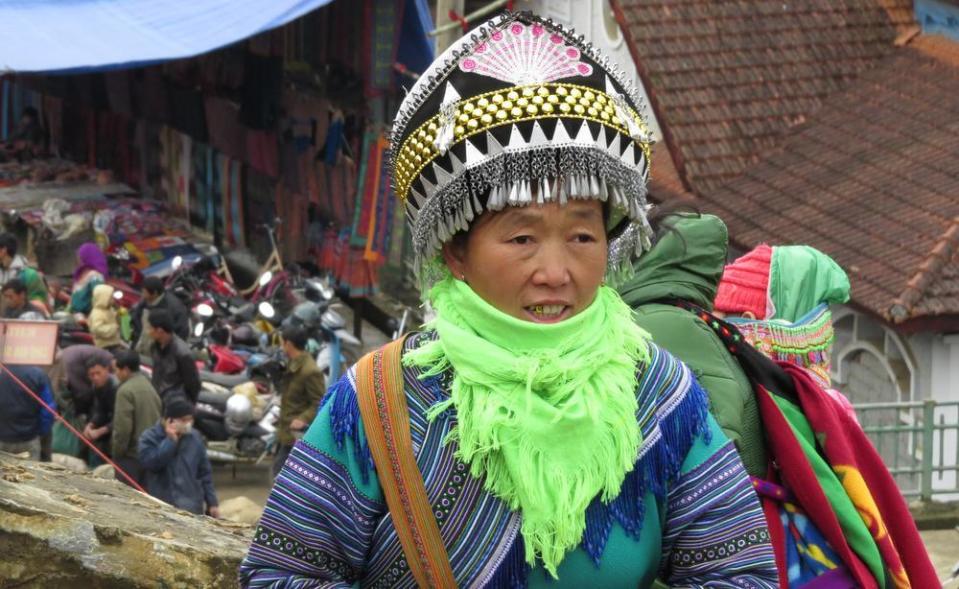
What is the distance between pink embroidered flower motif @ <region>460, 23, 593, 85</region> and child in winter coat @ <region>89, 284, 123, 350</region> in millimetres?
10212

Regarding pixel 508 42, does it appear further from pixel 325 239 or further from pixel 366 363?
pixel 325 239

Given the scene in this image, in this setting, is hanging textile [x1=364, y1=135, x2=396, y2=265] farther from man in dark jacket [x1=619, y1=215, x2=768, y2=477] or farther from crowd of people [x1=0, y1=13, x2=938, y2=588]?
crowd of people [x1=0, y1=13, x2=938, y2=588]

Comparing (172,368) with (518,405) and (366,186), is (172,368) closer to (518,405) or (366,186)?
(366,186)

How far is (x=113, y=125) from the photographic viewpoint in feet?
69.1

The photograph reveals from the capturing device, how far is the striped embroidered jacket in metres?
2.70

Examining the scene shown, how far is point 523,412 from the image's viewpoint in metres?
2.68

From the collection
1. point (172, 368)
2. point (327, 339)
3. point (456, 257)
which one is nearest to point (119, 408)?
point (172, 368)

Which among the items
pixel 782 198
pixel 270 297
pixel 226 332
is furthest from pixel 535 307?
pixel 270 297

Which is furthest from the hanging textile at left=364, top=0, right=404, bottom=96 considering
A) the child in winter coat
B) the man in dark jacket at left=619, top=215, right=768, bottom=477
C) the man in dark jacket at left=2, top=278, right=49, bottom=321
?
the man in dark jacket at left=619, top=215, right=768, bottom=477

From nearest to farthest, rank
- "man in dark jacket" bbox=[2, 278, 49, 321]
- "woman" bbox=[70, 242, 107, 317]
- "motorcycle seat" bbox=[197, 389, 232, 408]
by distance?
"man in dark jacket" bbox=[2, 278, 49, 321]
"motorcycle seat" bbox=[197, 389, 232, 408]
"woman" bbox=[70, 242, 107, 317]

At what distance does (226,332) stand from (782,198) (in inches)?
179

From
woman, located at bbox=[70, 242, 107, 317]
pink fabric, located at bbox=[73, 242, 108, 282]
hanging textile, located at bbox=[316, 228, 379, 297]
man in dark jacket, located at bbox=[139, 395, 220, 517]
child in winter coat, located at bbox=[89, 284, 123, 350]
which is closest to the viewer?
Result: man in dark jacket, located at bbox=[139, 395, 220, 517]

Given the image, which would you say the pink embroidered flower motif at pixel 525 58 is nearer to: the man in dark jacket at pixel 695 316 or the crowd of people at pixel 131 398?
the man in dark jacket at pixel 695 316

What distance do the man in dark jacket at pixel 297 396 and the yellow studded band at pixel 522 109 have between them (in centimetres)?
807
